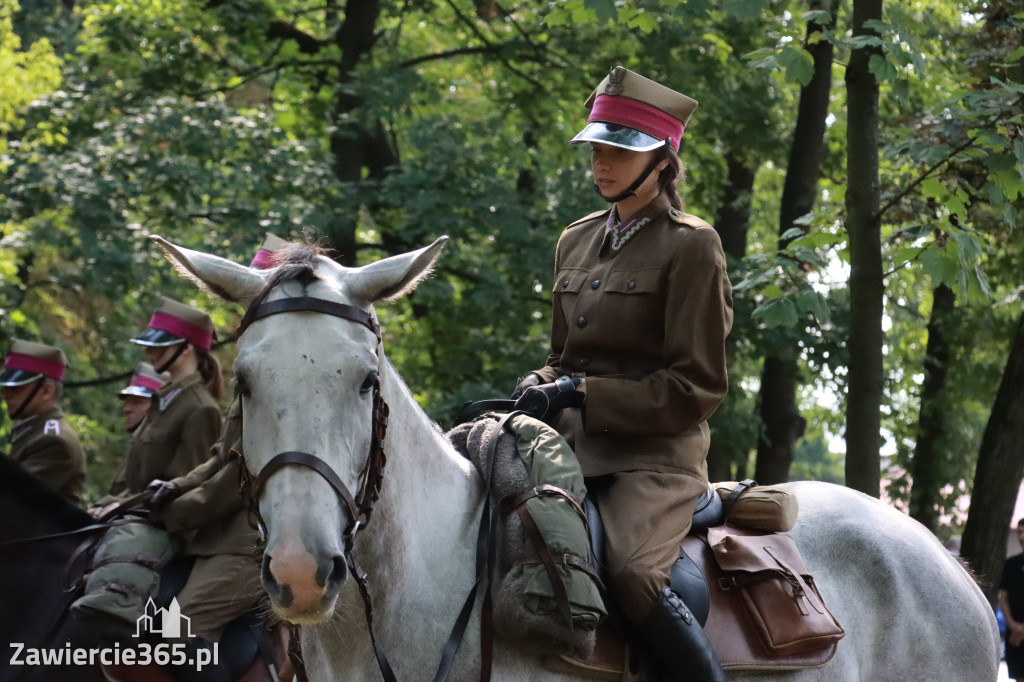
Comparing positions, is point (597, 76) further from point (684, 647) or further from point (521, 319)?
point (684, 647)

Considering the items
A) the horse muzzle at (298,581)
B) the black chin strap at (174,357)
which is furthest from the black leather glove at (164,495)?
the horse muzzle at (298,581)

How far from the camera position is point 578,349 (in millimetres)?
4375

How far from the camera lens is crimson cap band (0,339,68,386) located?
28.2 feet

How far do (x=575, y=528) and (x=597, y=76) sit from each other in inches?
428

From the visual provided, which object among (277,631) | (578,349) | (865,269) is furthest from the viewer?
(865,269)

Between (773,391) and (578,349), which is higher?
(578,349)

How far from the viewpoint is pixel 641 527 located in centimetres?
393

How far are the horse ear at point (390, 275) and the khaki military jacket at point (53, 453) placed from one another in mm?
5438

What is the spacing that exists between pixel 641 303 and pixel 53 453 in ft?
18.3

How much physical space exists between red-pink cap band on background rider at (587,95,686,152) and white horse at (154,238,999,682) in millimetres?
1219

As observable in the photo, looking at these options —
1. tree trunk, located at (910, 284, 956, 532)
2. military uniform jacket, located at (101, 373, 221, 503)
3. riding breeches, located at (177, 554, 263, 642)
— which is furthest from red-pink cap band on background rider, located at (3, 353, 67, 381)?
tree trunk, located at (910, 284, 956, 532)

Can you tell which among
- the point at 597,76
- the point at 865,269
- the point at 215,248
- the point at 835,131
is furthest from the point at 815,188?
the point at 215,248

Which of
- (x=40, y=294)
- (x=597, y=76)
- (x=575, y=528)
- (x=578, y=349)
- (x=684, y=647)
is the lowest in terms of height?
(x=40, y=294)

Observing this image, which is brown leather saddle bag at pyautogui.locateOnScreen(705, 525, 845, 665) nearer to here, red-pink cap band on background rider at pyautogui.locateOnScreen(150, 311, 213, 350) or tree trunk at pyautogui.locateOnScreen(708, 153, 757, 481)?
red-pink cap band on background rider at pyautogui.locateOnScreen(150, 311, 213, 350)
